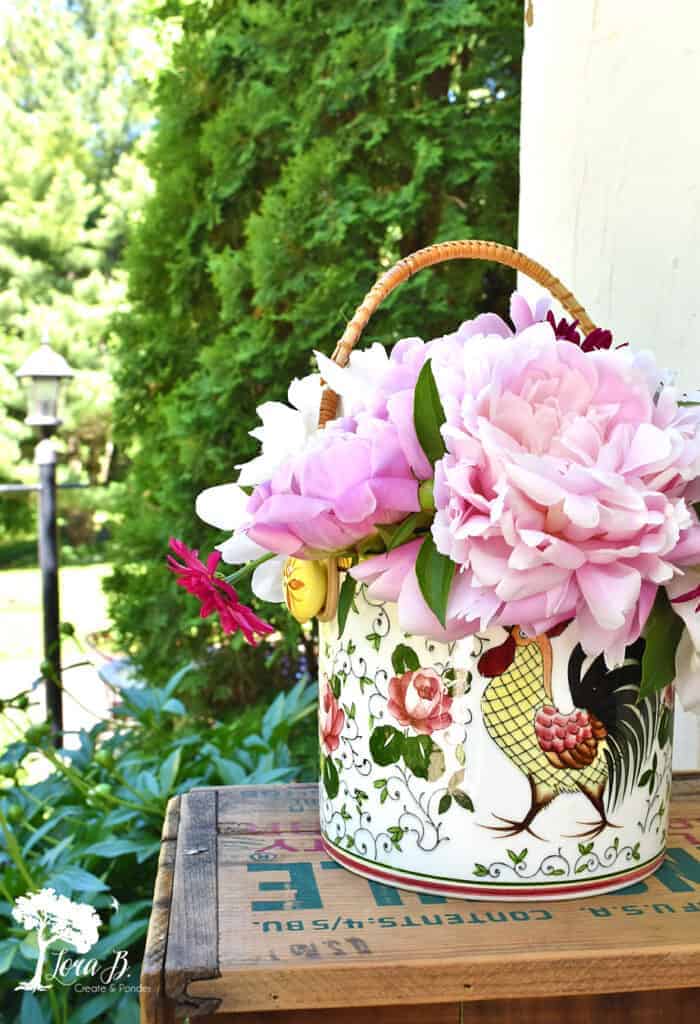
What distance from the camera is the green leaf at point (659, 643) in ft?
2.34

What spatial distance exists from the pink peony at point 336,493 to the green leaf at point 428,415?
0.02 metres

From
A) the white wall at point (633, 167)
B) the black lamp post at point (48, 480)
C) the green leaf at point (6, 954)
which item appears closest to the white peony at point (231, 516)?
the green leaf at point (6, 954)

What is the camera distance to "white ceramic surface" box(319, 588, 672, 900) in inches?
28.7

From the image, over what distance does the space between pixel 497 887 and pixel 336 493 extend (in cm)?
32

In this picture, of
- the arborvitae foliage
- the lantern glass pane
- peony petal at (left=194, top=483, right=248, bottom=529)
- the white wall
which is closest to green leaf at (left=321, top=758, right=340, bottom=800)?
peony petal at (left=194, top=483, right=248, bottom=529)

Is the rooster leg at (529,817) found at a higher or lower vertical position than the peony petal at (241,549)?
lower

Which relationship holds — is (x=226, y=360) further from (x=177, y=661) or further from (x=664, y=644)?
(x=664, y=644)

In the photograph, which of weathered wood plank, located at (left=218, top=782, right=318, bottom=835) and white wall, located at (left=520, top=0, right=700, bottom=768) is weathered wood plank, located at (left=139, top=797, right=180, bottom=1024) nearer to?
weathered wood plank, located at (left=218, top=782, right=318, bottom=835)

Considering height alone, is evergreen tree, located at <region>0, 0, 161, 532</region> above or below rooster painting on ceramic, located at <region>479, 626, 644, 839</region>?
above

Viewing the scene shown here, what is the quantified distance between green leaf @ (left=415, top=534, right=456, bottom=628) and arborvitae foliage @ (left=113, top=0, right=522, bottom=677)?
1822 millimetres

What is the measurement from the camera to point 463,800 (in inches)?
29.3

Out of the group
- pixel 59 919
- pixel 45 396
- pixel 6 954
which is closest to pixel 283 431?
pixel 59 919

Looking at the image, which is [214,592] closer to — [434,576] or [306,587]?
[306,587]

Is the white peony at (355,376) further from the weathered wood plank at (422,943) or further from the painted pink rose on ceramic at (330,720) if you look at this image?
the weathered wood plank at (422,943)
